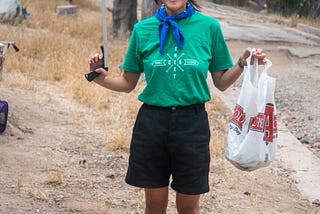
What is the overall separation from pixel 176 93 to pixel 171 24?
0.32m

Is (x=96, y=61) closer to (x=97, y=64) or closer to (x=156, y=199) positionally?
(x=97, y=64)

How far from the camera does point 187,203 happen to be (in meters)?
3.18

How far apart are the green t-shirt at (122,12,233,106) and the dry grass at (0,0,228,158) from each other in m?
1.87

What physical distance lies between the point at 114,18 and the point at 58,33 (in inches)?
63.3

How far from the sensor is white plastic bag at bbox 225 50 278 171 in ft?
10.3

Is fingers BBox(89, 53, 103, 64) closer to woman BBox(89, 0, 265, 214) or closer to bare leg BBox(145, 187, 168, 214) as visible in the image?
woman BBox(89, 0, 265, 214)

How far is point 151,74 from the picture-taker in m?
3.05

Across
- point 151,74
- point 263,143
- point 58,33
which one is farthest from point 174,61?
point 58,33

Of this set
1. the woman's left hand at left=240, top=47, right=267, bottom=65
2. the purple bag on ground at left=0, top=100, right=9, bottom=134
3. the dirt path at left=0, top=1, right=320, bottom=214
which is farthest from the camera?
the purple bag on ground at left=0, top=100, right=9, bottom=134

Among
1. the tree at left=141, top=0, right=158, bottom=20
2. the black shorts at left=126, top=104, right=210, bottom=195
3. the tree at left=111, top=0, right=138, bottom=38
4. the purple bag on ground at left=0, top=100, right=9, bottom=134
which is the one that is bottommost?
the tree at left=111, top=0, right=138, bottom=38

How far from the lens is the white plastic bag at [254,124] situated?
3.13m

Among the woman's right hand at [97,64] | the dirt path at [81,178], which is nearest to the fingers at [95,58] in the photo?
the woman's right hand at [97,64]

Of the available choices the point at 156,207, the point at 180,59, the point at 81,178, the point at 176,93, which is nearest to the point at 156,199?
the point at 156,207

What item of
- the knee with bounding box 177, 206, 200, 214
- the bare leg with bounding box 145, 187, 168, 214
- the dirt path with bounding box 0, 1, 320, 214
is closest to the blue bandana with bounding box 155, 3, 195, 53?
the bare leg with bounding box 145, 187, 168, 214
